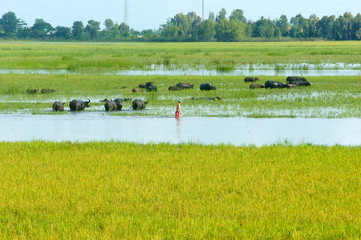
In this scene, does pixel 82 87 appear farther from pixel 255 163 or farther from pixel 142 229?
pixel 142 229

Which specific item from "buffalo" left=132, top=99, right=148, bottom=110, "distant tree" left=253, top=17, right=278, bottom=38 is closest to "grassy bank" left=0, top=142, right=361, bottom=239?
"buffalo" left=132, top=99, right=148, bottom=110

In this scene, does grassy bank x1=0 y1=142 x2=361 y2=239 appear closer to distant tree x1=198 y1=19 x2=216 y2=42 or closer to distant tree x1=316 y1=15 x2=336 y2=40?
distant tree x1=316 y1=15 x2=336 y2=40

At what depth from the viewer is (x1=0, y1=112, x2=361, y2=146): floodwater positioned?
15039 millimetres

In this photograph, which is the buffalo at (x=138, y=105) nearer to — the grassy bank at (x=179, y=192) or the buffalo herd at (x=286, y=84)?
the grassy bank at (x=179, y=192)

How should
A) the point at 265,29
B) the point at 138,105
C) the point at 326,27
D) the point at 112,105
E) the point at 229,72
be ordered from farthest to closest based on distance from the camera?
the point at 265,29 < the point at 326,27 < the point at 229,72 < the point at 138,105 < the point at 112,105

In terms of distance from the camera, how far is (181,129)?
A: 17.1m

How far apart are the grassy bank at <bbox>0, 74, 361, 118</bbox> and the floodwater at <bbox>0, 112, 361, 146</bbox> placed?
1.56 metres

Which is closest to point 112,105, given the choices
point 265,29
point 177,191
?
point 177,191

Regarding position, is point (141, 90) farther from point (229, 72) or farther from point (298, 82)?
point (229, 72)

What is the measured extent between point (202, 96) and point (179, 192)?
1755 cm

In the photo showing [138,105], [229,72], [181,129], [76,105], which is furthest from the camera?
[229,72]

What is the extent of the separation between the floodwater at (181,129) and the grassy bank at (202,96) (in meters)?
1.56

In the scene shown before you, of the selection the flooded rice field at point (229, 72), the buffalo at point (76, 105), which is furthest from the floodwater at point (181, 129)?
the flooded rice field at point (229, 72)

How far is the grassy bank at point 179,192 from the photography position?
7400 millimetres
